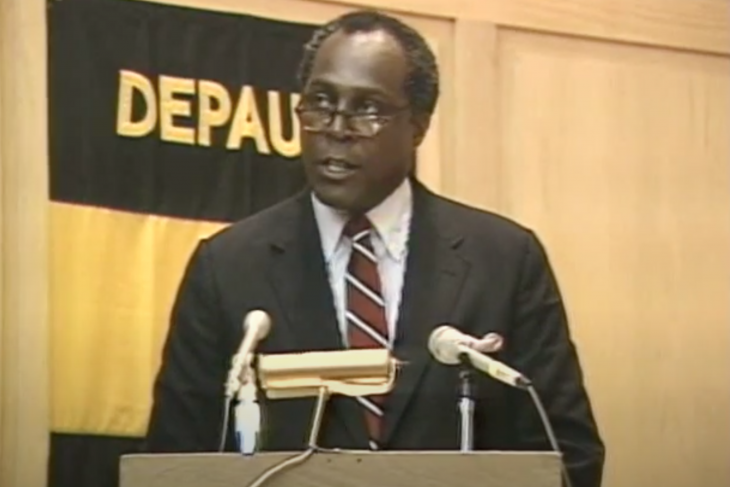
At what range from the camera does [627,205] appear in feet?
9.20

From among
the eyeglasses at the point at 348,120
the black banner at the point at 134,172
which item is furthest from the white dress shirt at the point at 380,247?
the black banner at the point at 134,172

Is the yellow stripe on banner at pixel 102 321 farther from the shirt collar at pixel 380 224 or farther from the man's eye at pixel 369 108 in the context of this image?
the man's eye at pixel 369 108

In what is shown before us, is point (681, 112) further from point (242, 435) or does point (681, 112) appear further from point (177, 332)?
point (242, 435)

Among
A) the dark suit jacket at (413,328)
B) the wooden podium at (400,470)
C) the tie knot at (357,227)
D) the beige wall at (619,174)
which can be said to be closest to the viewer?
the wooden podium at (400,470)

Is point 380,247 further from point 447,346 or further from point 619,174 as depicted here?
point 619,174

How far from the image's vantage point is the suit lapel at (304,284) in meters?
2.21

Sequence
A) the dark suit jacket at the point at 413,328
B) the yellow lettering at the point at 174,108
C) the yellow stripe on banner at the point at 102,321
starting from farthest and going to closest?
1. the yellow lettering at the point at 174,108
2. the yellow stripe on banner at the point at 102,321
3. the dark suit jacket at the point at 413,328

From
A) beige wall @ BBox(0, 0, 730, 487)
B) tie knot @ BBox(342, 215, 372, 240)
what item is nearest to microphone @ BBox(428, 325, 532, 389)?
tie knot @ BBox(342, 215, 372, 240)

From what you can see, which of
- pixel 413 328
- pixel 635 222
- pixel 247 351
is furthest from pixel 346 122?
pixel 635 222

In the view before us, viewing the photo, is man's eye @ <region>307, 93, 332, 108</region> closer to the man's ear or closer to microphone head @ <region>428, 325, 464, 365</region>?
the man's ear

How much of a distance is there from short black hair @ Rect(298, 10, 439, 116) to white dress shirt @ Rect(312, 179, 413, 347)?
4.9 inches

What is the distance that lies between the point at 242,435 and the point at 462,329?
465 mm

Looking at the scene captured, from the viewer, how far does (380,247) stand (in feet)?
7.45

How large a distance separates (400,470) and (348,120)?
2.12 ft
